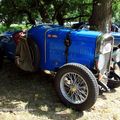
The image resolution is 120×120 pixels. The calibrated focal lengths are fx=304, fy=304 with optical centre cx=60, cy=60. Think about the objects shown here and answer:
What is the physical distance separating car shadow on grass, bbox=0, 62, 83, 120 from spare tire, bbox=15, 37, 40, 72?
0.51m

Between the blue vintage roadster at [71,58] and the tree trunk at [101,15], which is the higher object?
the tree trunk at [101,15]

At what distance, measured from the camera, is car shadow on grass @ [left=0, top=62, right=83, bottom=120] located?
5098 mm

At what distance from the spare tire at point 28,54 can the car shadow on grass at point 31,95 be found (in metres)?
0.51

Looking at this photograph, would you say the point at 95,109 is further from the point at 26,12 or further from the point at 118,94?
the point at 26,12

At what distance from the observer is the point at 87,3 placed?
30.5ft

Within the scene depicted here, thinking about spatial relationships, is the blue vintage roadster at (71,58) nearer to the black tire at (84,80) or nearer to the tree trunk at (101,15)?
the black tire at (84,80)

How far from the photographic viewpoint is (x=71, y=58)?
217 inches

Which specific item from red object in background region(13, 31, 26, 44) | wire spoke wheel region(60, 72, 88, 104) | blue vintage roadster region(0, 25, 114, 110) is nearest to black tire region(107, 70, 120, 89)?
blue vintage roadster region(0, 25, 114, 110)

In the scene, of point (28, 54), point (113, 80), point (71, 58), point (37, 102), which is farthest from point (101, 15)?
point (37, 102)

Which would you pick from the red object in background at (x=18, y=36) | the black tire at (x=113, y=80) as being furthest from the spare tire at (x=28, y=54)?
the black tire at (x=113, y=80)

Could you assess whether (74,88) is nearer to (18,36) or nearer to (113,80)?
(113,80)

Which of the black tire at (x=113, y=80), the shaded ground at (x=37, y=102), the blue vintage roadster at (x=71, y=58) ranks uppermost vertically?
the blue vintage roadster at (x=71, y=58)

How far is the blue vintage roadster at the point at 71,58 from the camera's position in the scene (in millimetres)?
5035

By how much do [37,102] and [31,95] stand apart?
0.37m
